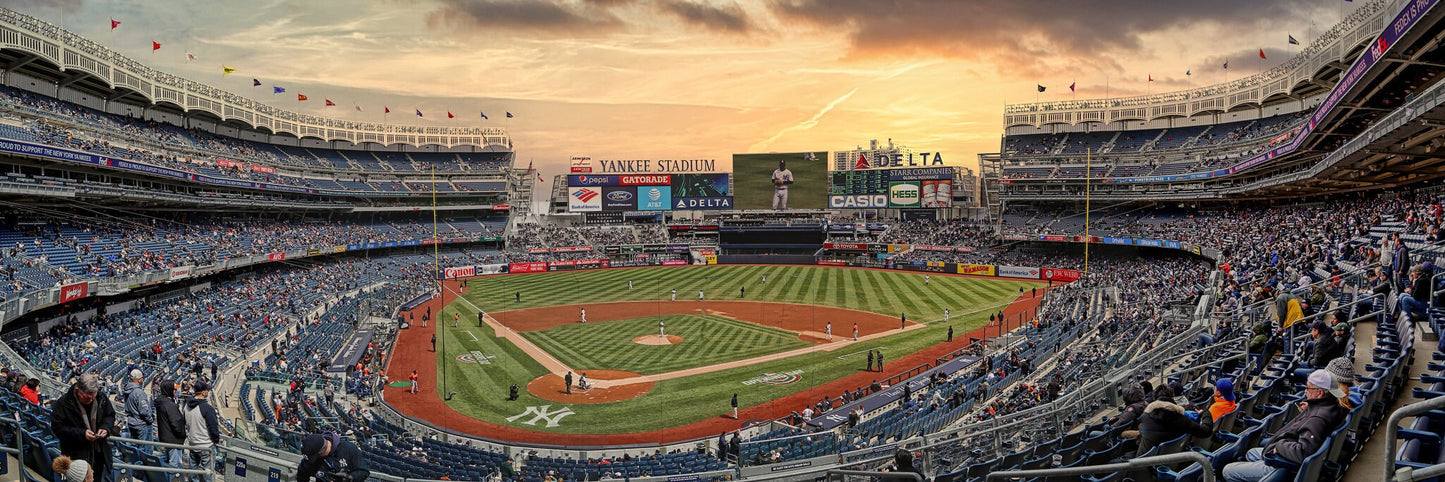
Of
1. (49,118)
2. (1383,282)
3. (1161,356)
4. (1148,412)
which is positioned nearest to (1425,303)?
(1383,282)

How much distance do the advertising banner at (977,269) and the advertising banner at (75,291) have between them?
57.6 meters

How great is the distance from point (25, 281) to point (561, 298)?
89.5 feet

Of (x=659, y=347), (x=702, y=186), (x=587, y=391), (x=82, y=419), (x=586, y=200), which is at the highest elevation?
(x=702, y=186)

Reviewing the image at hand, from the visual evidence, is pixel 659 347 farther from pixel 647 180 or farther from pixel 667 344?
pixel 647 180

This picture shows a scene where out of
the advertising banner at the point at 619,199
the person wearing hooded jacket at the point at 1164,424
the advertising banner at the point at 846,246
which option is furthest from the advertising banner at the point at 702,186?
the person wearing hooded jacket at the point at 1164,424

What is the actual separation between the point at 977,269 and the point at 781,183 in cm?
2304

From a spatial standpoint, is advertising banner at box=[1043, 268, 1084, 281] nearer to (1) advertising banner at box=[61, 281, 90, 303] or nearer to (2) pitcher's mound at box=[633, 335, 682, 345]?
(2) pitcher's mound at box=[633, 335, 682, 345]

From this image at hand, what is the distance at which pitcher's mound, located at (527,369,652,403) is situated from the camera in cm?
2545

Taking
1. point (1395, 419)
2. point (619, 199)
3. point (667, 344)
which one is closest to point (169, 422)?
point (1395, 419)

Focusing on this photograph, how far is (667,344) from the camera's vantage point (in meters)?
33.9

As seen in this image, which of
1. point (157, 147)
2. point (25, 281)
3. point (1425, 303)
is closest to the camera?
point (1425, 303)

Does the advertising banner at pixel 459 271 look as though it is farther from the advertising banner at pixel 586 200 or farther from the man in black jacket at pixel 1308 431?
the man in black jacket at pixel 1308 431

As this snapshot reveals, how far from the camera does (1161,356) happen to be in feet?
51.2

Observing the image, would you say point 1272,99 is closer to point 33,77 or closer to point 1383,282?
point 1383,282
